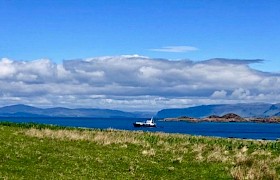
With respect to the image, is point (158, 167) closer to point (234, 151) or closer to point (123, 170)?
point (123, 170)

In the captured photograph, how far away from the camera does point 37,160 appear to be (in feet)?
120

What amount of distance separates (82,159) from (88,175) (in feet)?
20.6

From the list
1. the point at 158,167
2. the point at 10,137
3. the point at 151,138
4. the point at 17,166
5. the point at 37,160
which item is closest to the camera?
the point at 17,166

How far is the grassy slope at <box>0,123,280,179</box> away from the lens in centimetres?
3416

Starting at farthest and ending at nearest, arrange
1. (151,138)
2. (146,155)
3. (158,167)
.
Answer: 1. (151,138)
2. (146,155)
3. (158,167)

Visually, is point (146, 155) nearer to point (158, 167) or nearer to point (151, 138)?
point (158, 167)

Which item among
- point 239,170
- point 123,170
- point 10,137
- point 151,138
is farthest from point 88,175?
point 151,138

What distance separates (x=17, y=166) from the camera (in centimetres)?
3347

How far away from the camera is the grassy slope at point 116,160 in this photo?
112 feet

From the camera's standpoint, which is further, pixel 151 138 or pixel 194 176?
pixel 151 138

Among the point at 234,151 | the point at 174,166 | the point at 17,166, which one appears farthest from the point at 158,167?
the point at 234,151

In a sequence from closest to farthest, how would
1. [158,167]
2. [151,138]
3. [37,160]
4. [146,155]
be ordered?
[37,160]
[158,167]
[146,155]
[151,138]

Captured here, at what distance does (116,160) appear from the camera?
135 feet

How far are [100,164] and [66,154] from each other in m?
4.22
